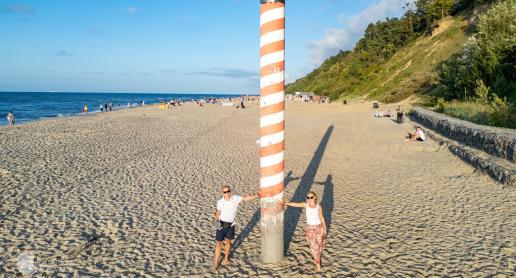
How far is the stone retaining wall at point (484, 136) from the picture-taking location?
1138 cm

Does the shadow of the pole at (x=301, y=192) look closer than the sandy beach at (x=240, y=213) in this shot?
No

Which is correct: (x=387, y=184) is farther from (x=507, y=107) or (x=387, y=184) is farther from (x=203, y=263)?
(x=507, y=107)

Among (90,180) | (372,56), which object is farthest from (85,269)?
(372,56)

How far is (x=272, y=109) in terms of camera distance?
5.32 meters

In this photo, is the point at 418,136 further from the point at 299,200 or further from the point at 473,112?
the point at 299,200

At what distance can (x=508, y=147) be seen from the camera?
11.2 meters

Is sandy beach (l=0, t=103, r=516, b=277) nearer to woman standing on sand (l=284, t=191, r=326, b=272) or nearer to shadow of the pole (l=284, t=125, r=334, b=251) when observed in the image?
shadow of the pole (l=284, t=125, r=334, b=251)

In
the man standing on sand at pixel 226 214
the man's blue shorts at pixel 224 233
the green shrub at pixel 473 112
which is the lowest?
the man's blue shorts at pixel 224 233

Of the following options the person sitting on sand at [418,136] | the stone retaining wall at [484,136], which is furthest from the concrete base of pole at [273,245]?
the person sitting on sand at [418,136]

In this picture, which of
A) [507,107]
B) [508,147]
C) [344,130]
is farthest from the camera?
[344,130]

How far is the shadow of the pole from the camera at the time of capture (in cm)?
765

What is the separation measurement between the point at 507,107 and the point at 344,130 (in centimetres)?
1023

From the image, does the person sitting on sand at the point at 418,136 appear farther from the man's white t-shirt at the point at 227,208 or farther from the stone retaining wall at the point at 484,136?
the man's white t-shirt at the point at 227,208

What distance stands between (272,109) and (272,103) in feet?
0.32
